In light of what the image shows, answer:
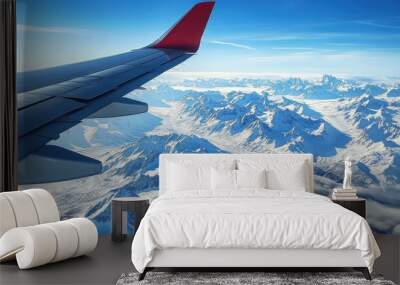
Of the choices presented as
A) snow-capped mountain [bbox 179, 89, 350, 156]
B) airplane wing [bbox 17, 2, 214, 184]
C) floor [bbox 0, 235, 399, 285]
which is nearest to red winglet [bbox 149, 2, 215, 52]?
airplane wing [bbox 17, 2, 214, 184]

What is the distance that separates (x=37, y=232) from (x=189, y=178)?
2.08m

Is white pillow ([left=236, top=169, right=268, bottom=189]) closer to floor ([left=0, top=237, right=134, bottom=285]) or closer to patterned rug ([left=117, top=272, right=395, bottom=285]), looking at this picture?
floor ([left=0, top=237, right=134, bottom=285])

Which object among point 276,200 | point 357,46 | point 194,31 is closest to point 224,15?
point 194,31

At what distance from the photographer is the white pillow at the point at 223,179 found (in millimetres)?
7027

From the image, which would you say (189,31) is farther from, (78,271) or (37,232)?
(78,271)

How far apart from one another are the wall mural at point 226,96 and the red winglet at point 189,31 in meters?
0.10

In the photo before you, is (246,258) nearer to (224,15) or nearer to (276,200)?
(276,200)

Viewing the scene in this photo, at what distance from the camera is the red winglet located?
7953 mm

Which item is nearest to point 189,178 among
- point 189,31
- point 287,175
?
point 287,175

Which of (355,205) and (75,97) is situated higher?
(75,97)

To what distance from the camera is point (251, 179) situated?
703cm

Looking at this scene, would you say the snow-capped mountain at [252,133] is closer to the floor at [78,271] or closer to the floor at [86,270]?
the floor at [86,270]

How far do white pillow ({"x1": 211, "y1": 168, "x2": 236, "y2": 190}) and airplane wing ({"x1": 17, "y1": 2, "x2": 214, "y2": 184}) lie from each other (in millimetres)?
1406

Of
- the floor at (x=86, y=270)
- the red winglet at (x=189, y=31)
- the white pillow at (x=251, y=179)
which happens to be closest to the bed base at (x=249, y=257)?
the floor at (x=86, y=270)
